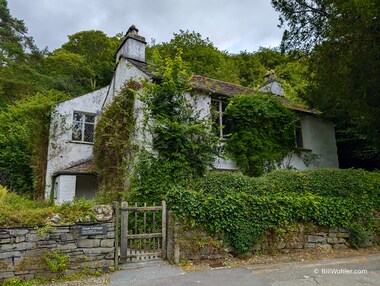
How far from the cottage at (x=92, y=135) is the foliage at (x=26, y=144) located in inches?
36.9

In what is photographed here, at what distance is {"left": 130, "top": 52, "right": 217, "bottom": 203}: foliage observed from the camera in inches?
375

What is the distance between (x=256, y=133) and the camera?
1267 cm

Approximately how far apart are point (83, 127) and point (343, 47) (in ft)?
45.4

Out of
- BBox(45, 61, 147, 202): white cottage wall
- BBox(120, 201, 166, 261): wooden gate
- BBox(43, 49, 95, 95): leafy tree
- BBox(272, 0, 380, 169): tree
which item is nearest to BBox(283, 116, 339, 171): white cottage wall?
BBox(272, 0, 380, 169): tree

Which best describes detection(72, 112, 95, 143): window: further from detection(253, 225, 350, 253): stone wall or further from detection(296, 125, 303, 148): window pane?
detection(296, 125, 303, 148): window pane

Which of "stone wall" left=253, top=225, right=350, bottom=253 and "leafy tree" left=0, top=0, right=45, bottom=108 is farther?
"leafy tree" left=0, top=0, right=45, bottom=108

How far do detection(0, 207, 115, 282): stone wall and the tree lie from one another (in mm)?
9369

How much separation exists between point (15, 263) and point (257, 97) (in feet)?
38.8

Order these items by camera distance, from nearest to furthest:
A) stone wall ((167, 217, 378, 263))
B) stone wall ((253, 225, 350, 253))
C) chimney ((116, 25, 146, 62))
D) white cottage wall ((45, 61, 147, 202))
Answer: stone wall ((167, 217, 378, 263)) → stone wall ((253, 225, 350, 253)) → chimney ((116, 25, 146, 62)) → white cottage wall ((45, 61, 147, 202))

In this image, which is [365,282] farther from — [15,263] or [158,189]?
[15,263]

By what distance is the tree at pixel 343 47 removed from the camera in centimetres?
826

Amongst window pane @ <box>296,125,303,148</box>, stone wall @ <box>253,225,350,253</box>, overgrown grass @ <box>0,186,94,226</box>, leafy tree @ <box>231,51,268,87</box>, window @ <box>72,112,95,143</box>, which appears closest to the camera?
overgrown grass @ <box>0,186,94,226</box>

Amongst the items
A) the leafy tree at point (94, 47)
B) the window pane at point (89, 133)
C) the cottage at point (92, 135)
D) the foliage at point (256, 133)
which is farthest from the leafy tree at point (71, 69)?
the foliage at point (256, 133)

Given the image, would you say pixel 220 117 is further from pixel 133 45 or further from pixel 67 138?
pixel 67 138
